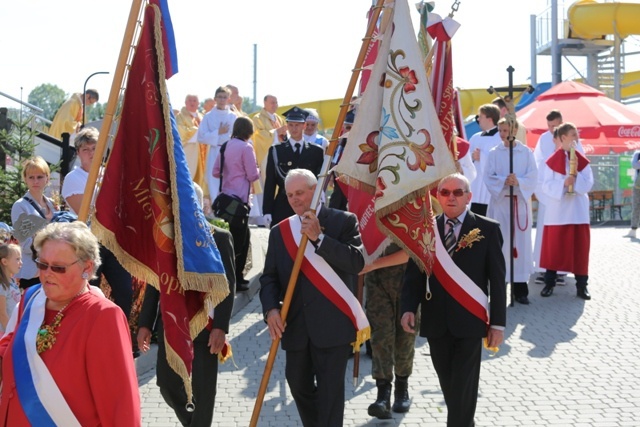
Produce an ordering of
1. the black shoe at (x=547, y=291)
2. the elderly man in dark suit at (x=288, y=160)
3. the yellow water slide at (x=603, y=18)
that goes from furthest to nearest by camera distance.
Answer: the yellow water slide at (x=603, y=18) < the black shoe at (x=547, y=291) < the elderly man in dark suit at (x=288, y=160)

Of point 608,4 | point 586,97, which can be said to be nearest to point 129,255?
point 586,97

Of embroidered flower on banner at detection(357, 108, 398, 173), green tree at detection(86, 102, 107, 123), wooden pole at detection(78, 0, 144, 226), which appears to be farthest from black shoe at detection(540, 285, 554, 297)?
green tree at detection(86, 102, 107, 123)

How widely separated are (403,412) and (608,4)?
28.7 m

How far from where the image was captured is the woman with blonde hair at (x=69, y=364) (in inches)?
152

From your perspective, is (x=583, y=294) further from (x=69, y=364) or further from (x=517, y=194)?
(x=69, y=364)

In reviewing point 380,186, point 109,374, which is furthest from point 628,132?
point 109,374

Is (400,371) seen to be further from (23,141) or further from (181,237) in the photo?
(23,141)

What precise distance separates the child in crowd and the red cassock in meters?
2.75

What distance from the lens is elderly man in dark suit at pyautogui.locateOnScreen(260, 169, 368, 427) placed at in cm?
606

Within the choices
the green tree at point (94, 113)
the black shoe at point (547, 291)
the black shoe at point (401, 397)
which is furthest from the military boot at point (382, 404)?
the green tree at point (94, 113)

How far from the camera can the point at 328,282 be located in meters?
6.15

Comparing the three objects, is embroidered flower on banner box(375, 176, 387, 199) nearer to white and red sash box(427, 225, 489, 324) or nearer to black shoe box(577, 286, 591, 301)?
white and red sash box(427, 225, 489, 324)

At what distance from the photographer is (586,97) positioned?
20.8 meters

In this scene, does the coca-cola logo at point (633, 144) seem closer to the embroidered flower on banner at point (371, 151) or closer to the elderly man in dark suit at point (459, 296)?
the elderly man in dark suit at point (459, 296)
